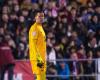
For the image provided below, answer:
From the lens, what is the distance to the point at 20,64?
15.4m

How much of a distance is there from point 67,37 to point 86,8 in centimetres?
250

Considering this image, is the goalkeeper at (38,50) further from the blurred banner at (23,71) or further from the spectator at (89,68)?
the spectator at (89,68)

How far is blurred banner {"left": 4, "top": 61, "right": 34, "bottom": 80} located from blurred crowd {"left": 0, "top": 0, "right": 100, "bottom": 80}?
1270 millimetres

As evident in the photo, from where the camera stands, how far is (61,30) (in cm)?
1941

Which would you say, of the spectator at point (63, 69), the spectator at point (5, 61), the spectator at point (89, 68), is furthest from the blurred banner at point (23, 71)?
the spectator at point (5, 61)

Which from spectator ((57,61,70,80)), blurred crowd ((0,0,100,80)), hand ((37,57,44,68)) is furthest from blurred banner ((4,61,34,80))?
spectator ((57,61,70,80))

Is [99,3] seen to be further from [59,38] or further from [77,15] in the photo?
[59,38]

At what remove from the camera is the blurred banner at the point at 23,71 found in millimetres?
15032

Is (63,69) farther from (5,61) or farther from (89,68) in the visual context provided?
(5,61)

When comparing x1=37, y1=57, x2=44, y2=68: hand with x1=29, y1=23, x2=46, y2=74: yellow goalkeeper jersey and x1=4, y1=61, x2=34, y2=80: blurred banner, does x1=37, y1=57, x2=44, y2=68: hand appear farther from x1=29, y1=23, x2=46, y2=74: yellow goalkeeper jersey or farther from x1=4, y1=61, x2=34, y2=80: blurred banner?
x1=4, y1=61, x2=34, y2=80: blurred banner

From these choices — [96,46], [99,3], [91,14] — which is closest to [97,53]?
[96,46]

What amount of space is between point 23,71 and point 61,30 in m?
4.46

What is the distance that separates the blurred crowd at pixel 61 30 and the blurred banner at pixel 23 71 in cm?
127

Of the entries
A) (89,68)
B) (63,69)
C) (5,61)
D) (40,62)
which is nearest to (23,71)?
(40,62)
